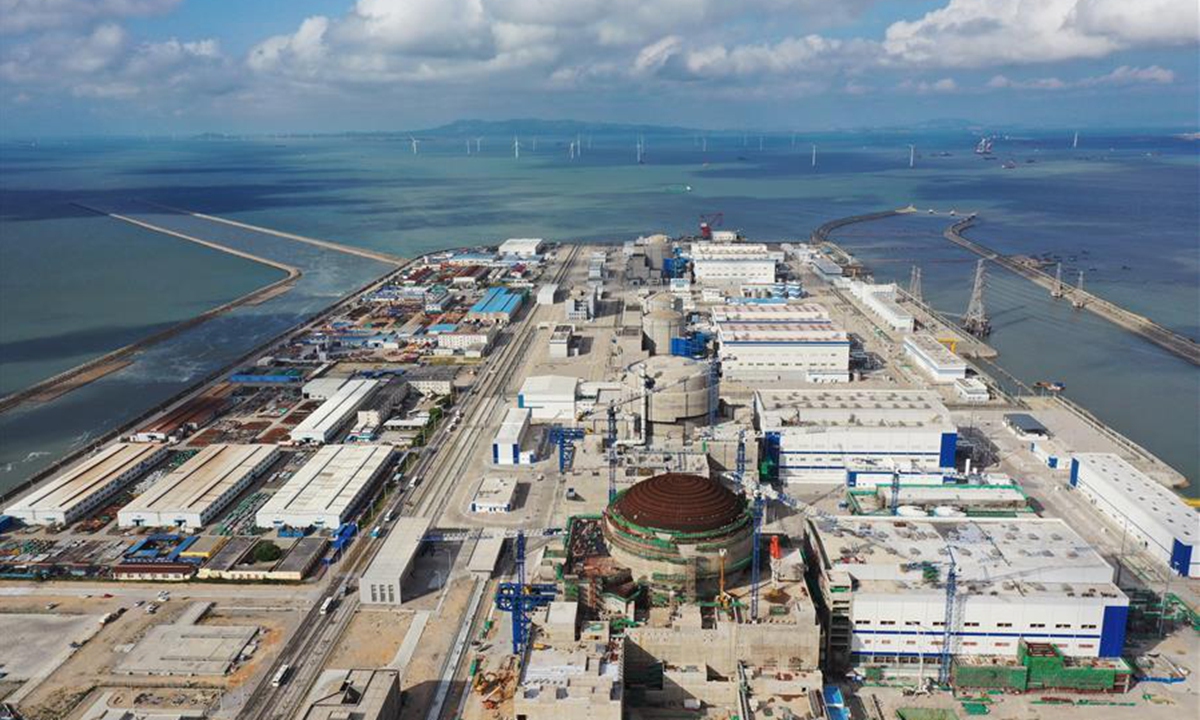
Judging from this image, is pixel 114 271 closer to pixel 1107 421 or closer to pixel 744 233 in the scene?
pixel 744 233

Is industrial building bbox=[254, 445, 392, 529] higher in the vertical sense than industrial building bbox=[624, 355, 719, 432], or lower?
lower

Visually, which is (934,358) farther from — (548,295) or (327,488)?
(327,488)

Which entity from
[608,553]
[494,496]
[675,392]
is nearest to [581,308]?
[675,392]

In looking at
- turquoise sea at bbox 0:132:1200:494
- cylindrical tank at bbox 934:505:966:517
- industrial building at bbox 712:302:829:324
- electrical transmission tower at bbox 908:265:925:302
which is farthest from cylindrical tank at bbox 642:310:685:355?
cylindrical tank at bbox 934:505:966:517

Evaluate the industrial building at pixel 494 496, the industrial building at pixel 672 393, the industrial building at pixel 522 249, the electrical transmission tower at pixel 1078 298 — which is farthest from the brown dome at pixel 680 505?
the industrial building at pixel 522 249

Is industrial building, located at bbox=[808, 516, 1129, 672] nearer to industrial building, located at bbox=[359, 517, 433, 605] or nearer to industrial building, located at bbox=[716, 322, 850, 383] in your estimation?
industrial building, located at bbox=[359, 517, 433, 605]

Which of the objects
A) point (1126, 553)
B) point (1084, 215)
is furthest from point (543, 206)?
point (1126, 553)
